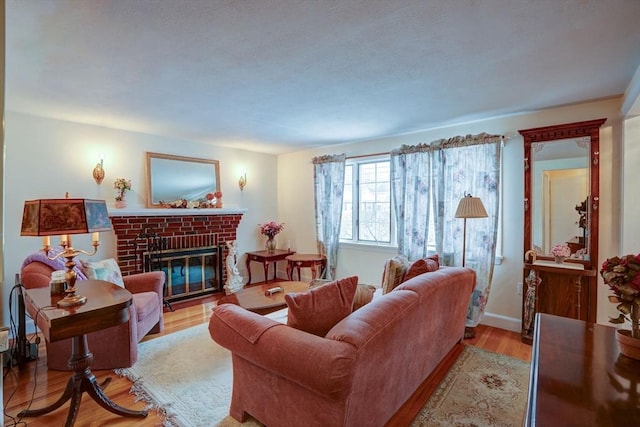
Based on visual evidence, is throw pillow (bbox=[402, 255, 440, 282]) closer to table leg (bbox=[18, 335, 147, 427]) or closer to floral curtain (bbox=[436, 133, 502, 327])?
floral curtain (bbox=[436, 133, 502, 327])

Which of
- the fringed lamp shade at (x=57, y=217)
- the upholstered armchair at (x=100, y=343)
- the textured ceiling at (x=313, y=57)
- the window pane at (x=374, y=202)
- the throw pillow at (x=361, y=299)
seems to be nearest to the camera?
the textured ceiling at (x=313, y=57)

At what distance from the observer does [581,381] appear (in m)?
1.10

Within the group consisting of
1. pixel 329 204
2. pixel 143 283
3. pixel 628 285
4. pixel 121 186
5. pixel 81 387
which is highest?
pixel 121 186

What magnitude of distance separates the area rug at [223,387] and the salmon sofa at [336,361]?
21cm

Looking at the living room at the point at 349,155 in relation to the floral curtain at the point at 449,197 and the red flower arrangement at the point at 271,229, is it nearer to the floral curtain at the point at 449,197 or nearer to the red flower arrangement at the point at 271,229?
the floral curtain at the point at 449,197

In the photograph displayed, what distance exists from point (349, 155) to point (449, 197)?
170cm

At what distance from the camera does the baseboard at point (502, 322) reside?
130 inches

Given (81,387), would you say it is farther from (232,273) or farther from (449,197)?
(449,197)

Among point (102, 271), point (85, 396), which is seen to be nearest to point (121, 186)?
point (102, 271)

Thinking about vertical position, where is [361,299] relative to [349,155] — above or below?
below

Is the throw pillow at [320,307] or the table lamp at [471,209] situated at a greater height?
the table lamp at [471,209]

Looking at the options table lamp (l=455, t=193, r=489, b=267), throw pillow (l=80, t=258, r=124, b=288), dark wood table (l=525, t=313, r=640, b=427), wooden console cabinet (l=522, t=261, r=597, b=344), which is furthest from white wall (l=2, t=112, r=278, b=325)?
wooden console cabinet (l=522, t=261, r=597, b=344)

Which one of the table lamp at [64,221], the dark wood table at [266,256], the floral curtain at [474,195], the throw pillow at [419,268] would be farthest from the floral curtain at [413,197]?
the table lamp at [64,221]

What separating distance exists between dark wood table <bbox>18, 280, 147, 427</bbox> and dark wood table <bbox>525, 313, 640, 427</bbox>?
82.4 inches
